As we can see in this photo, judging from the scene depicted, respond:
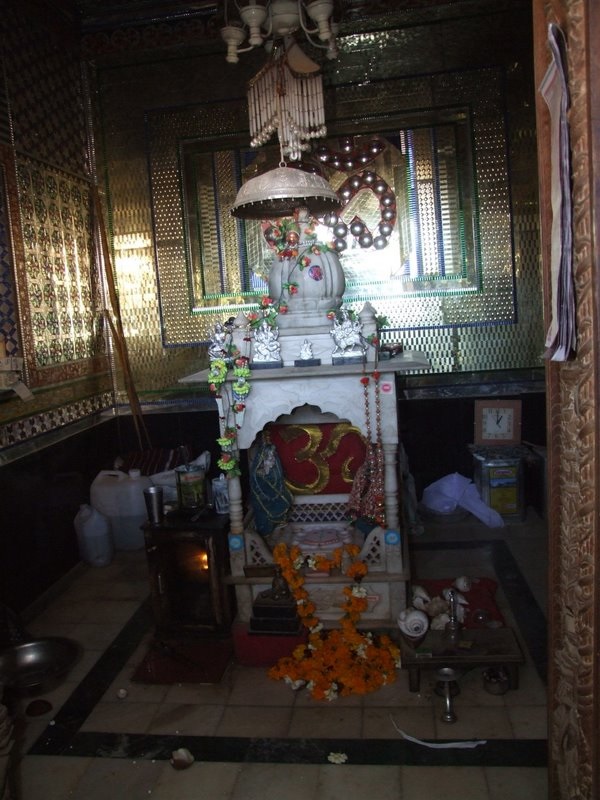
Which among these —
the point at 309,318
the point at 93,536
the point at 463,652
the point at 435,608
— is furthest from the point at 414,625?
the point at 93,536

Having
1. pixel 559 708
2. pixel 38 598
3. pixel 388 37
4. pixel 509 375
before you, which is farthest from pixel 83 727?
pixel 388 37

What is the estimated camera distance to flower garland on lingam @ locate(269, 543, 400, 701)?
4375 millimetres

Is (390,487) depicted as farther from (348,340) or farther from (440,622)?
(348,340)

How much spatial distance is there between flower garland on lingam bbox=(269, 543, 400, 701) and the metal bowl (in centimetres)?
137

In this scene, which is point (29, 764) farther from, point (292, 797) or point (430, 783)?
point (430, 783)

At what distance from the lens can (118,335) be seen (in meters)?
7.82

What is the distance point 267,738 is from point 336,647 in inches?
32.1

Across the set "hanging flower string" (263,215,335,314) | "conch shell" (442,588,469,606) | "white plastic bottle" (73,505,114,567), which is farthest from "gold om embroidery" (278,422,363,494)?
"white plastic bottle" (73,505,114,567)

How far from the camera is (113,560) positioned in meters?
6.83

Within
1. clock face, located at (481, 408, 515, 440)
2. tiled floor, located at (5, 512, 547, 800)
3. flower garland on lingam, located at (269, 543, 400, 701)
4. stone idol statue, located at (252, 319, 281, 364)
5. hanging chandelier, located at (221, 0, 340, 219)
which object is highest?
hanging chandelier, located at (221, 0, 340, 219)

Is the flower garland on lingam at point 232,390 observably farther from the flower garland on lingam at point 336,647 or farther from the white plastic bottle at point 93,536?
the white plastic bottle at point 93,536

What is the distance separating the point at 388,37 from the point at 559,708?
22.1ft

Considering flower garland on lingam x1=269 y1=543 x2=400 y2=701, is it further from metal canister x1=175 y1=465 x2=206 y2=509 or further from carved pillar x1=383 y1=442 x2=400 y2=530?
metal canister x1=175 y1=465 x2=206 y2=509

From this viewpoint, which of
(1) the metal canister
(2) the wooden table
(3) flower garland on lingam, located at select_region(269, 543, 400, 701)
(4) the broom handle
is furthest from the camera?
(4) the broom handle
